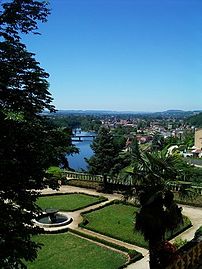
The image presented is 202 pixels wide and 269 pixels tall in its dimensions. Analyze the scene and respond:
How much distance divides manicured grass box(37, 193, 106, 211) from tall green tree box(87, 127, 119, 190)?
94.2 inches

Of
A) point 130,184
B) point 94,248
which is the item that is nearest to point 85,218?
point 94,248

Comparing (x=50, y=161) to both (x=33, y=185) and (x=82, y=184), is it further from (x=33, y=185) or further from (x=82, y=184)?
(x=82, y=184)

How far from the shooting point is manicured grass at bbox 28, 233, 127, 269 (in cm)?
1508

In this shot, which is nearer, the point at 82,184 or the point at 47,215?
the point at 47,215

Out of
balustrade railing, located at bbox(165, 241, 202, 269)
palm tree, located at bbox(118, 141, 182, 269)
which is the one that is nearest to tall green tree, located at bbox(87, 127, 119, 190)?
palm tree, located at bbox(118, 141, 182, 269)

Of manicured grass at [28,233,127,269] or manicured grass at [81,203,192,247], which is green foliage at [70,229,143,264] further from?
manicured grass at [81,203,192,247]

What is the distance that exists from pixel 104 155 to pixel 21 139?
20.1 meters

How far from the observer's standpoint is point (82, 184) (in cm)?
2969

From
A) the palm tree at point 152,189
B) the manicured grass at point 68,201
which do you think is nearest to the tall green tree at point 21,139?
the palm tree at point 152,189

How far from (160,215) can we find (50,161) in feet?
10.2

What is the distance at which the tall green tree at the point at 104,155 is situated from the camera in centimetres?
2822

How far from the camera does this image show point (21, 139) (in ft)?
27.6

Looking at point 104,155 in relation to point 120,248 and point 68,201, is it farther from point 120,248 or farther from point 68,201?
point 120,248

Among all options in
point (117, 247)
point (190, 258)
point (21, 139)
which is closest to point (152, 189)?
point (190, 258)
